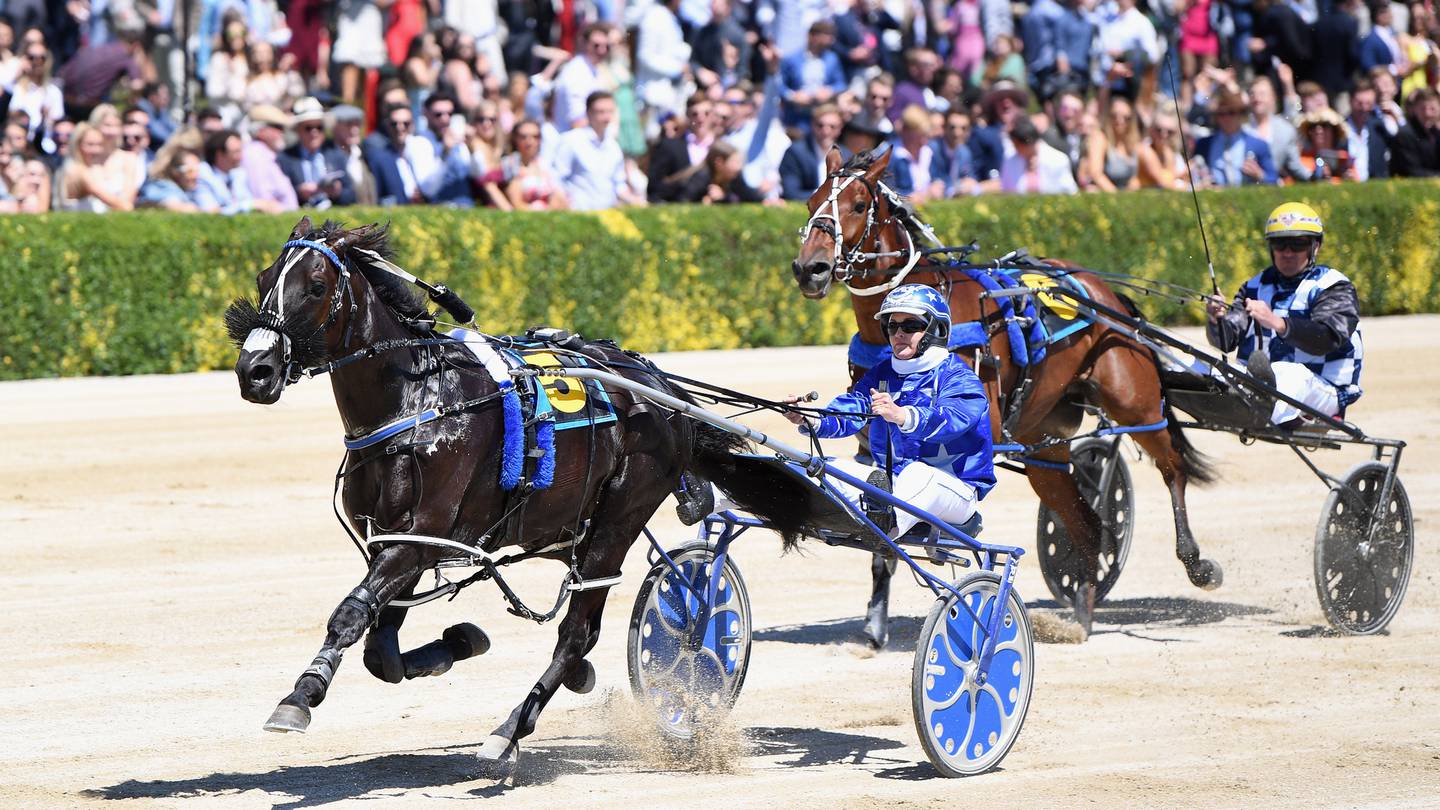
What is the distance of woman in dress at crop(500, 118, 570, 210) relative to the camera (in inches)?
575

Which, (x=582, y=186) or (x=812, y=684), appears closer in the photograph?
(x=812, y=684)

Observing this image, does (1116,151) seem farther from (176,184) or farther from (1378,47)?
(176,184)

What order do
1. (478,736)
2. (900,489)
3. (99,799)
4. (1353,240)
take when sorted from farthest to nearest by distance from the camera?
(1353,240), (478,736), (900,489), (99,799)

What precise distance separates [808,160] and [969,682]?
9.62 metres

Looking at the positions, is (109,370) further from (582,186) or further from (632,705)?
(632,705)

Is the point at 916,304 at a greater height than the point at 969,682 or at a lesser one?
greater

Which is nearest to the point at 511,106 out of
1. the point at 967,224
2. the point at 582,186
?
the point at 582,186

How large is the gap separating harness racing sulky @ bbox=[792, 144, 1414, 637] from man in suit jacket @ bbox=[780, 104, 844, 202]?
5840 mm

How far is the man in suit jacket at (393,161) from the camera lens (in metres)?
14.0

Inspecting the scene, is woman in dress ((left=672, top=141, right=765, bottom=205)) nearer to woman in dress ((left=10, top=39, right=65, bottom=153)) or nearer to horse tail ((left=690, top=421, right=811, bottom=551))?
woman in dress ((left=10, top=39, right=65, bottom=153))

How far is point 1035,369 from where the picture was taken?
8.62 m

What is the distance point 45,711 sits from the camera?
22.6 feet

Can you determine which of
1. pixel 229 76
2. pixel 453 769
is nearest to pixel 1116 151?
pixel 229 76

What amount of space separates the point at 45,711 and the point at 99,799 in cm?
125
